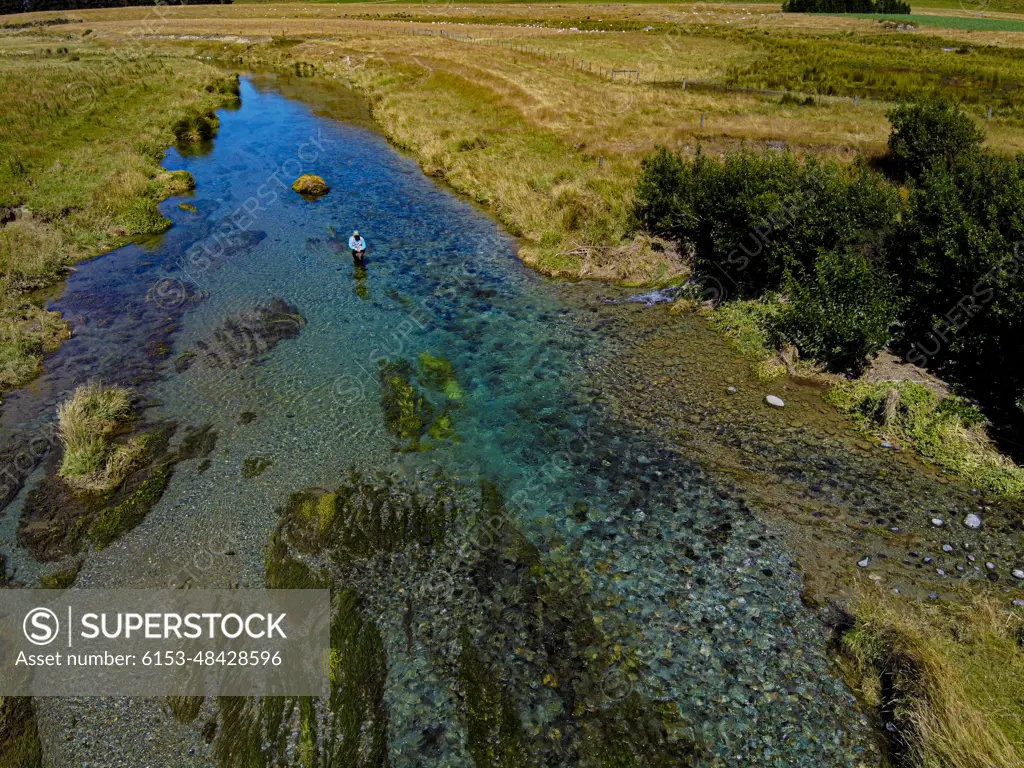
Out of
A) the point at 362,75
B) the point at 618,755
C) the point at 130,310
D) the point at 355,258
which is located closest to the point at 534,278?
the point at 355,258

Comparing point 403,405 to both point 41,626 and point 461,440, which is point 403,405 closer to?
point 461,440

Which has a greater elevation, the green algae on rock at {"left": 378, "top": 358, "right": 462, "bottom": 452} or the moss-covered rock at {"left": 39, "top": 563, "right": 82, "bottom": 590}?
the green algae on rock at {"left": 378, "top": 358, "right": 462, "bottom": 452}

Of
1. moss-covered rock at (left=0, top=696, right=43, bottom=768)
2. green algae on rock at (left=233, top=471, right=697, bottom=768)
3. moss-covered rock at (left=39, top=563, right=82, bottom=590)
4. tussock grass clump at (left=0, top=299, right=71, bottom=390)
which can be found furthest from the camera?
tussock grass clump at (left=0, top=299, right=71, bottom=390)

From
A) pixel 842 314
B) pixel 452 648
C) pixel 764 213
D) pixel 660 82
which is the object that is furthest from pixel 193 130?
pixel 452 648

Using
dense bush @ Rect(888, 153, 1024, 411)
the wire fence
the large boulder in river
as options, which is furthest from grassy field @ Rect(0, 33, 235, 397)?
the wire fence

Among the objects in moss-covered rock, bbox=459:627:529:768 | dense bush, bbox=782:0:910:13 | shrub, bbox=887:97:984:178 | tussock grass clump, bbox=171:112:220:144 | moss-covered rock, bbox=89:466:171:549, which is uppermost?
dense bush, bbox=782:0:910:13

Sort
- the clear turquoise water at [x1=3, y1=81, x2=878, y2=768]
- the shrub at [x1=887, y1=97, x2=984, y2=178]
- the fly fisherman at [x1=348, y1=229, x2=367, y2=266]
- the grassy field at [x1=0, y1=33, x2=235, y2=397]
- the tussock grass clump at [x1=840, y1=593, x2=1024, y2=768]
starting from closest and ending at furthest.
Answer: the tussock grass clump at [x1=840, y1=593, x2=1024, y2=768] < the clear turquoise water at [x1=3, y1=81, x2=878, y2=768] < the grassy field at [x1=0, y1=33, x2=235, y2=397] < the fly fisherman at [x1=348, y1=229, x2=367, y2=266] < the shrub at [x1=887, y1=97, x2=984, y2=178]

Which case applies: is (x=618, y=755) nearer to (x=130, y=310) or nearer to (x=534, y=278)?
(x=534, y=278)

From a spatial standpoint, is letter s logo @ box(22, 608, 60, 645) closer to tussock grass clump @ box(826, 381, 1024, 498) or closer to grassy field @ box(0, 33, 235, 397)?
grassy field @ box(0, 33, 235, 397)
